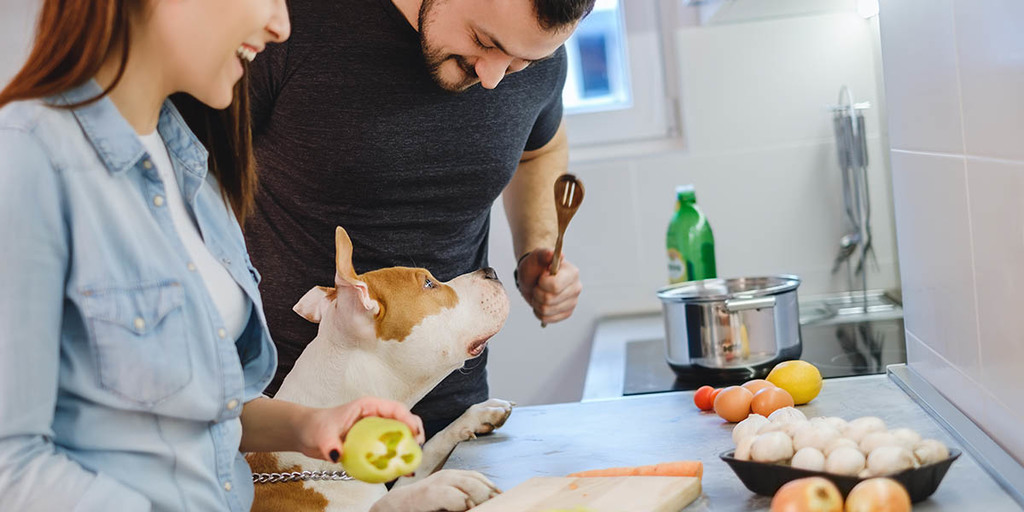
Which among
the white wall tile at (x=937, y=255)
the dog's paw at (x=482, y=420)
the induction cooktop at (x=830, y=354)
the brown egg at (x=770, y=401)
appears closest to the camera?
the white wall tile at (x=937, y=255)

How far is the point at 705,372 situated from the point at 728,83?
1.01 meters

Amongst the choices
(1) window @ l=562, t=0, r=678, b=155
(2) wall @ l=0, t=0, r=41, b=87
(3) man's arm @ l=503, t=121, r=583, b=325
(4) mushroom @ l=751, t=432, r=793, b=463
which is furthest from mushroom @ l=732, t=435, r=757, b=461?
(2) wall @ l=0, t=0, r=41, b=87

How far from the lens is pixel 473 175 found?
5.02ft

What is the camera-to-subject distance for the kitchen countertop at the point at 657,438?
0.97 m

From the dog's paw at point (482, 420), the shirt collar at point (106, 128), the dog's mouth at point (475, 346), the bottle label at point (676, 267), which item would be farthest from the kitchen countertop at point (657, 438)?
the bottle label at point (676, 267)

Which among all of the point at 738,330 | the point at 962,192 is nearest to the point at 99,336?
the point at 962,192

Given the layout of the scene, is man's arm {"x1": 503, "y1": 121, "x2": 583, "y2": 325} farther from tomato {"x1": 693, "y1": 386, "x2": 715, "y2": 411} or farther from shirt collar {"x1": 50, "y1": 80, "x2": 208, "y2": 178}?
shirt collar {"x1": 50, "y1": 80, "x2": 208, "y2": 178}

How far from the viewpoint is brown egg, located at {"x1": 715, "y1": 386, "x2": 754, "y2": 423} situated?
123cm

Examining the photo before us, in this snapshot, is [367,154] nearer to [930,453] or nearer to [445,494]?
[445,494]

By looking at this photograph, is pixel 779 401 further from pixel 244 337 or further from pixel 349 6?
pixel 349 6

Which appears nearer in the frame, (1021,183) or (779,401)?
(1021,183)

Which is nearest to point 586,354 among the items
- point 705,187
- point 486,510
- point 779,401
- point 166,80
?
point 705,187

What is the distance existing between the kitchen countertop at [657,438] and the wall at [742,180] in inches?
41.1

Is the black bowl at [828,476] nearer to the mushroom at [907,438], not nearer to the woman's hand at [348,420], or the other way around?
the mushroom at [907,438]
